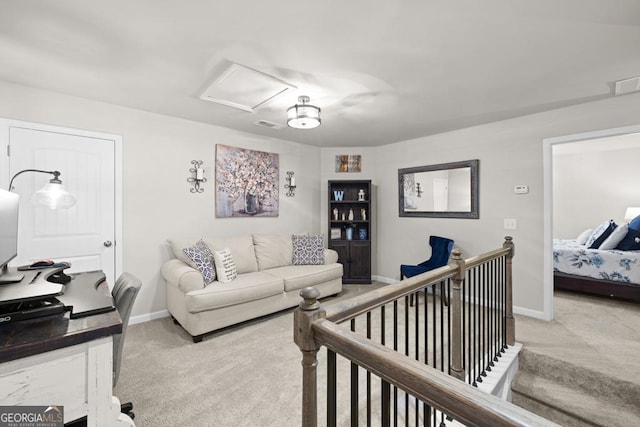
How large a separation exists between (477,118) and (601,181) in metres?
4.19

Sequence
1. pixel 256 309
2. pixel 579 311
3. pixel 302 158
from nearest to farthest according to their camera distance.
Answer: pixel 256 309
pixel 579 311
pixel 302 158

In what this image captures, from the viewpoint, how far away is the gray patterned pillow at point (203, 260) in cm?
299

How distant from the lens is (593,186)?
18.5 ft

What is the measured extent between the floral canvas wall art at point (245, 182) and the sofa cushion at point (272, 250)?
1.41ft

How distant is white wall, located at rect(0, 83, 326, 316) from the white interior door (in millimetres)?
124

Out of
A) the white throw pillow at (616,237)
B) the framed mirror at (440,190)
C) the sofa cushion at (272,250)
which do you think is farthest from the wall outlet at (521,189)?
the sofa cushion at (272,250)

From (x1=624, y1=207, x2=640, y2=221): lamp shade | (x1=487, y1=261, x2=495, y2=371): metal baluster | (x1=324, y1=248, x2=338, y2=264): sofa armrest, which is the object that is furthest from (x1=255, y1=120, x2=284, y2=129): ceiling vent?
(x1=624, y1=207, x2=640, y2=221): lamp shade

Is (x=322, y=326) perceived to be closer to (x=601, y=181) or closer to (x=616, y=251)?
(x=616, y=251)

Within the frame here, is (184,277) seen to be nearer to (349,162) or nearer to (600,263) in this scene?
(349,162)

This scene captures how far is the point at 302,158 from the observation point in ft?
15.7

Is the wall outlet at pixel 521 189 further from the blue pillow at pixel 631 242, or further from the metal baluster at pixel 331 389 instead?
the metal baluster at pixel 331 389

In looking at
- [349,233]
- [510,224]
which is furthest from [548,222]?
[349,233]

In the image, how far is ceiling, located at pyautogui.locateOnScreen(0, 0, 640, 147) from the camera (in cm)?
159

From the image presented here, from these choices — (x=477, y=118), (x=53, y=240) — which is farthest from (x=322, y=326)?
(x=477, y=118)
